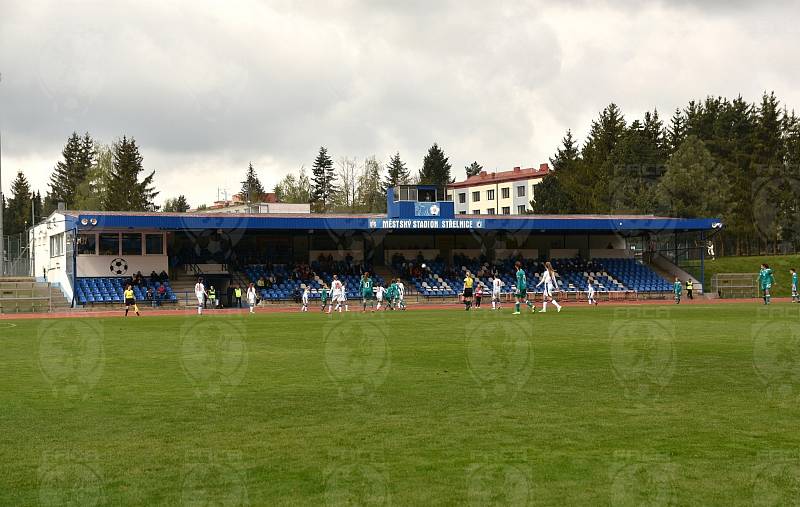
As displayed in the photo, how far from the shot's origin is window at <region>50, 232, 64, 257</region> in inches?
2246

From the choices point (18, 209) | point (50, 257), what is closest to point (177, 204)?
point (18, 209)

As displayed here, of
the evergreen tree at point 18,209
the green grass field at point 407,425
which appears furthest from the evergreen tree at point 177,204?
the green grass field at point 407,425

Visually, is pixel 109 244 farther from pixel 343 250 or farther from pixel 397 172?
A: pixel 397 172

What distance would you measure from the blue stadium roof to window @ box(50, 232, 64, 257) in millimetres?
2618

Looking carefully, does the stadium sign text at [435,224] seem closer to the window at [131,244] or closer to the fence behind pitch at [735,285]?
the window at [131,244]

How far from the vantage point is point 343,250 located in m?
63.4

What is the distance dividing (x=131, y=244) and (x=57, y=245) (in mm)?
6140

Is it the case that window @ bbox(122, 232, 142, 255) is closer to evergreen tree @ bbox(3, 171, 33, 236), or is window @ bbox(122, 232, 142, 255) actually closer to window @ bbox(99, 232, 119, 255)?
window @ bbox(99, 232, 119, 255)

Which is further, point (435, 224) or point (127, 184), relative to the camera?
point (127, 184)

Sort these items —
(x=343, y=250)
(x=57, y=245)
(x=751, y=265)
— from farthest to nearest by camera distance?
1. (x=751, y=265)
2. (x=343, y=250)
3. (x=57, y=245)

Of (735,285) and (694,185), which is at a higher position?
(694,185)

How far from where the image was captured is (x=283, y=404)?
12.4 m

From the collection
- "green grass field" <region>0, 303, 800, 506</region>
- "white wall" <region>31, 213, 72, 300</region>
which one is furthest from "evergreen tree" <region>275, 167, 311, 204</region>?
"green grass field" <region>0, 303, 800, 506</region>

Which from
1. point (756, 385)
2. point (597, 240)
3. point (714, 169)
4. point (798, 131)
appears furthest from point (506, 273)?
point (756, 385)
